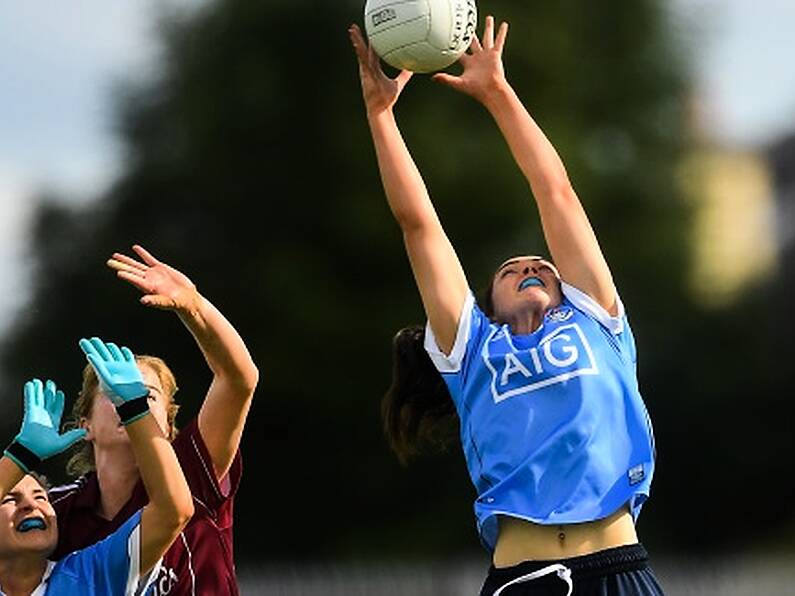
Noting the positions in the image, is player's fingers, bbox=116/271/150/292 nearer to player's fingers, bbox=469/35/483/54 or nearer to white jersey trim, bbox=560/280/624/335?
white jersey trim, bbox=560/280/624/335

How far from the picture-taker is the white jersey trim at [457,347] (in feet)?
17.2

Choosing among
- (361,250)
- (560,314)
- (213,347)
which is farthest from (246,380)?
(361,250)

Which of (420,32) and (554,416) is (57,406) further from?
(420,32)

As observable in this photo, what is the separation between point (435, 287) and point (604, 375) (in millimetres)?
494

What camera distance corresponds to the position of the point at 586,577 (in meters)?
4.98

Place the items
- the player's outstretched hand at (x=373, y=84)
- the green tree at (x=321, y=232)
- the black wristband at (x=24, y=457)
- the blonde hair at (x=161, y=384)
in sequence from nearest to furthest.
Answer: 1. the black wristband at (x=24, y=457)
2. the blonde hair at (x=161, y=384)
3. the player's outstretched hand at (x=373, y=84)
4. the green tree at (x=321, y=232)

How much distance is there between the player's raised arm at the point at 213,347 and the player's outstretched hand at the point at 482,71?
0.90m

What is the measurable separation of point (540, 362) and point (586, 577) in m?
0.53

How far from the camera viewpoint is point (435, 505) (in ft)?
57.4

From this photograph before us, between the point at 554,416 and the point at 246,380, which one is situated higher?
the point at 246,380

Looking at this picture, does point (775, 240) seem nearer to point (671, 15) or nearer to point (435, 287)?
point (671, 15)

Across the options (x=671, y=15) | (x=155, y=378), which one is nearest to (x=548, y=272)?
(x=155, y=378)

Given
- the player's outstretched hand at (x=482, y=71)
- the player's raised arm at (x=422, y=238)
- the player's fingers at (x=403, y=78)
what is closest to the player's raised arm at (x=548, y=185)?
the player's outstretched hand at (x=482, y=71)

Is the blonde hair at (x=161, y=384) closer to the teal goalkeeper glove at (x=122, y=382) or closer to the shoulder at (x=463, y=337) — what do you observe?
the teal goalkeeper glove at (x=122, y=382)
